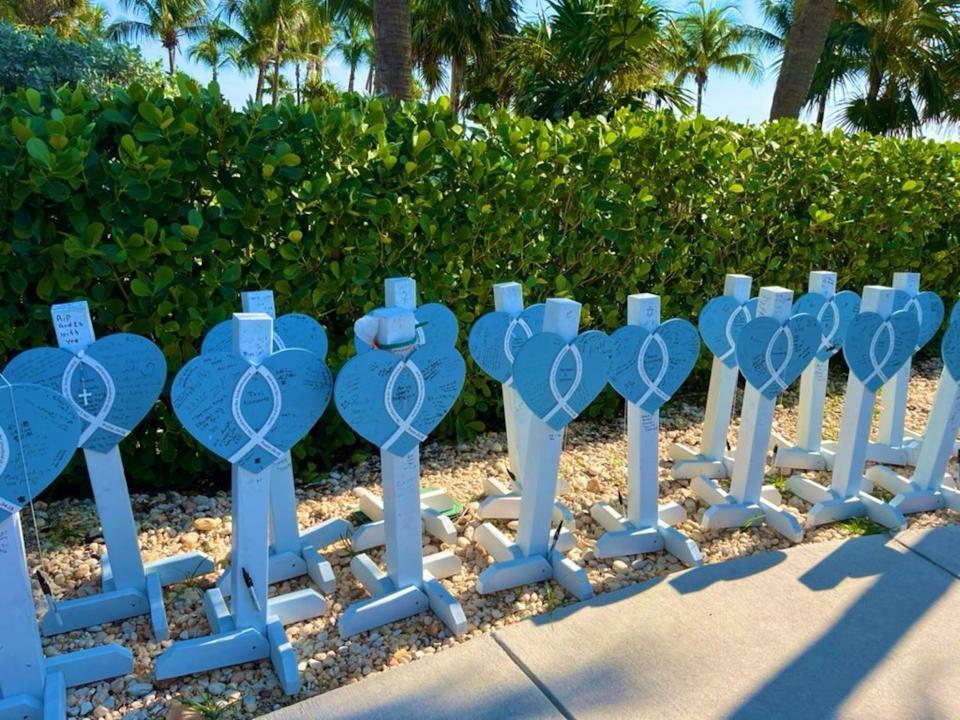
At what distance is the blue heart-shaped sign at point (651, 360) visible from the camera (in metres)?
2.78

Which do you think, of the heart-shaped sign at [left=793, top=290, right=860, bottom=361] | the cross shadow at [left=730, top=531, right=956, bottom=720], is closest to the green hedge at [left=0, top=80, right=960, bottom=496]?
the heart-shaped sign at [left=793, top=290, right=860, bottom=361]

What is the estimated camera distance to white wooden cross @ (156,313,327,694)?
2.08m

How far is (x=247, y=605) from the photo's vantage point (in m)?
2.24

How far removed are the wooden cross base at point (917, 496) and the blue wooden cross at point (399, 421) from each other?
7.27 ft

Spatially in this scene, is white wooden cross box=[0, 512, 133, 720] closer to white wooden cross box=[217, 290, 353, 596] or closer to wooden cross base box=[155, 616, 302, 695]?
wooden cross base box=[155, 616, 302, 695]

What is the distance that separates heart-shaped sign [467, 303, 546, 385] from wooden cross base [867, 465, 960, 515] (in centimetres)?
187

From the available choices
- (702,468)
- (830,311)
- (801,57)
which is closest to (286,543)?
(702,468)

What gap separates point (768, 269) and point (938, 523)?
2.32 meters

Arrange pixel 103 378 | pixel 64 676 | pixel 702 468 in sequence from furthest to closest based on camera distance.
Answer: pixel 702 468
pixel 103 378
pixel 64 676

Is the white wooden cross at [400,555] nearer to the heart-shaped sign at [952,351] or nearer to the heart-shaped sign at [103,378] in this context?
the heart-shaped sign at [103,378]

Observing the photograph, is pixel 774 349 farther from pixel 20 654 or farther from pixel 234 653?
pixel 20 654

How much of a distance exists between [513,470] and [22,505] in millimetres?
2026

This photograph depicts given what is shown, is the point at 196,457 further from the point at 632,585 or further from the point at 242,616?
the point at 632,585

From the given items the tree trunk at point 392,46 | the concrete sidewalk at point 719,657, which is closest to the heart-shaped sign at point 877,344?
the concrete sidewalk at point 719,657
